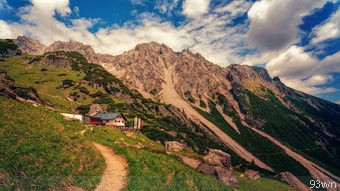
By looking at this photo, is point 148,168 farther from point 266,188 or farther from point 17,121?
point 266,188

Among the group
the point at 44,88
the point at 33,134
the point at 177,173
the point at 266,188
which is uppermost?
the point at 44,88

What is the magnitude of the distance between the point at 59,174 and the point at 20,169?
4.46 meters

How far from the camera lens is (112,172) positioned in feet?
121

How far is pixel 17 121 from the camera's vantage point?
Answer: 41094 millimetres

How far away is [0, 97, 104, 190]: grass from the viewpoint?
27766 mm

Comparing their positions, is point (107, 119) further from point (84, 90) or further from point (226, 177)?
point (84, 90)

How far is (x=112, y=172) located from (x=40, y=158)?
1035 centimetres

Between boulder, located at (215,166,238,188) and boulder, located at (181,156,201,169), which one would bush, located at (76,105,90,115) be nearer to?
boulder, located at (181,156,201,169)

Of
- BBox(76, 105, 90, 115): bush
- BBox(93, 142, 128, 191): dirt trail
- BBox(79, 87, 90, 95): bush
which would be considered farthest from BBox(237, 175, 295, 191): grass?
BBox(79, 87, 90, 95): bush

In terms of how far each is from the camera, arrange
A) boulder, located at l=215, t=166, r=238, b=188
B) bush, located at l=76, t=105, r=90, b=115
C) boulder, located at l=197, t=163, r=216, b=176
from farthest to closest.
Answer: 1. bush, located at l=76, t=105, r=90, b=115
2. boulder, located at l=215, t=166, r=238, b=188
3. boulder, located at l=197, t=163, r=216, b=176

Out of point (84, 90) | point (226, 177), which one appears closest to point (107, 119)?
point (226, 177)

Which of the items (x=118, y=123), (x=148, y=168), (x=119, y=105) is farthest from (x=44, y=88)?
(x=148, y=168)

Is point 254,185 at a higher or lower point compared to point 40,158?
lower

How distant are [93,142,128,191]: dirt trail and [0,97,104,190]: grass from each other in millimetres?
1062
